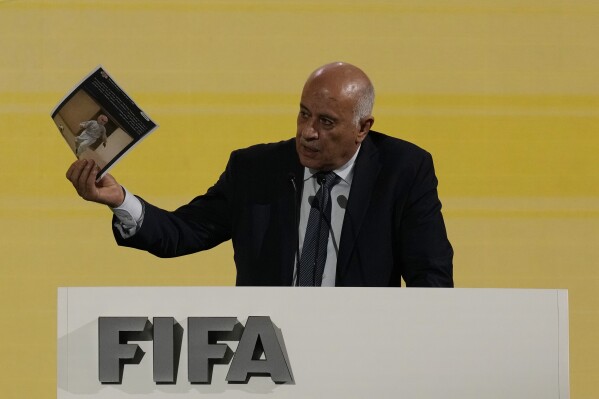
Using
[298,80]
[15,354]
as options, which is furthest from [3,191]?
[298,80]

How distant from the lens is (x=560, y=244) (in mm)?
3611

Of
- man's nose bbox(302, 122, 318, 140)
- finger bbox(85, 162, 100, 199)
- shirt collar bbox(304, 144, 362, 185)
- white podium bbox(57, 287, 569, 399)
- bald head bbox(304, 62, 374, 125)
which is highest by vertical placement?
bald head bbox(304, 62, 374, 125)

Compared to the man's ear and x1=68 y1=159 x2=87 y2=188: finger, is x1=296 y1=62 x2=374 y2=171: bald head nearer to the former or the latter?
the man's ear

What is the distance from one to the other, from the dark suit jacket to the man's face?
67 millimetres

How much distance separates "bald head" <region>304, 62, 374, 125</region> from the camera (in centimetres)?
253

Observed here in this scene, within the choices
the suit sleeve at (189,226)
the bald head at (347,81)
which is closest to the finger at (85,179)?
the suit sleeve at (189,226)

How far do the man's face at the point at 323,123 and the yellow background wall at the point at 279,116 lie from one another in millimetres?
974

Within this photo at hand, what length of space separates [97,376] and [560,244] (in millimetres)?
1977

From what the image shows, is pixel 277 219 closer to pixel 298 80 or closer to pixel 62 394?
pixel 62 394

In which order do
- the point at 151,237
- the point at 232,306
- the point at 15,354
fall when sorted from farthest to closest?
the point at 15,354 → the point at 151,237 → the point at 232,306

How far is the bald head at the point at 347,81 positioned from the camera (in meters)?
2.53

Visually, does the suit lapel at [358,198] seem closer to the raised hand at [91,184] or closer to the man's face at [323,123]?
the man's face at [323,123]

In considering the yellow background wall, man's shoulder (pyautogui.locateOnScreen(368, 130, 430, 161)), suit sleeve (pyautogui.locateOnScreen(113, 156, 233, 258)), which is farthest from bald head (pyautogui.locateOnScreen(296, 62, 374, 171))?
the yellow background wall

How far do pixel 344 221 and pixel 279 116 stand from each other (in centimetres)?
109
